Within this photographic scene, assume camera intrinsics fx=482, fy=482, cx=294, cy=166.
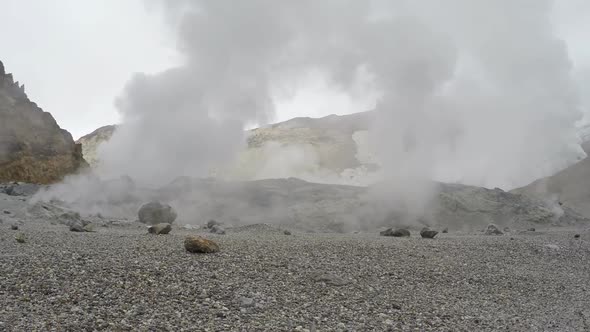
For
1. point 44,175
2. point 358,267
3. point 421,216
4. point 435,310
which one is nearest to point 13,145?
point 44,175

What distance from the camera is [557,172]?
5766 centimetres

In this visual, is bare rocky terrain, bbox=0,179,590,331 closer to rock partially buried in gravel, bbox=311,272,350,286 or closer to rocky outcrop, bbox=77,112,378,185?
rock partially buried in gravel, bbox=311,272,350,286

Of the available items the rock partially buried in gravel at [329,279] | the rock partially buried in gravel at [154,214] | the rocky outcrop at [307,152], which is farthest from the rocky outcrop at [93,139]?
the rock partially buried in gravel at [329,279]

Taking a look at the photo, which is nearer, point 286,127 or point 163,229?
point 163,229

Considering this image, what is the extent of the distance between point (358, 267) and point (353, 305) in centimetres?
278

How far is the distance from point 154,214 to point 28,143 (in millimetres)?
17809

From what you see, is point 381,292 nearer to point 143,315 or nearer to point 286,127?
point 143,315

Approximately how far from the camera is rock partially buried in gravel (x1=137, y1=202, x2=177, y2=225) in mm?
22484

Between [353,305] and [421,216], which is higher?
[421,216]

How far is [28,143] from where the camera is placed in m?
34.7

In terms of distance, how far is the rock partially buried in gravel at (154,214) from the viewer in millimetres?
22484

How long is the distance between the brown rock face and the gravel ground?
2496 cm

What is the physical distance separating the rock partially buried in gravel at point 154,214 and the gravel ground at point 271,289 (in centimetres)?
1015

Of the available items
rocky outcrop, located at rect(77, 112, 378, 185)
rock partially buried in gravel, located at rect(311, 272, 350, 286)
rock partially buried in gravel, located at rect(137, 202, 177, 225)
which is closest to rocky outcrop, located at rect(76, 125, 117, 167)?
rocky outcrop, located at rect(77, 112, 378, 185)
